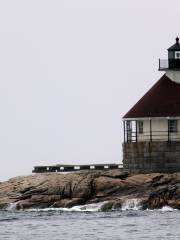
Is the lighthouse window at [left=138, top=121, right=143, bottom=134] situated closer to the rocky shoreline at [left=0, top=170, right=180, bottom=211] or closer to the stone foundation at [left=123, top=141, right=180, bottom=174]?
the stone foundation at [left=123, top=141, right=180, bottom=174]

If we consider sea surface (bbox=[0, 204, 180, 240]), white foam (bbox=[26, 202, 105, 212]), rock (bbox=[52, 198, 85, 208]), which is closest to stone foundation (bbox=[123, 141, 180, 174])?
rock (bbox=[52, 198, 85, 208])

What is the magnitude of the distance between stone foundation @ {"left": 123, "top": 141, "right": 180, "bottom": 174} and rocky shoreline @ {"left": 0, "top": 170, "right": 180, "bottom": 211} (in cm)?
149

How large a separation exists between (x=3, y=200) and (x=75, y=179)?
459cm

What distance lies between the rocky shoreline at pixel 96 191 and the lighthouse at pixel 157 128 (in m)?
1.87

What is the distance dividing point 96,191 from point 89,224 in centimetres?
885

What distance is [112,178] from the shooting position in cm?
8069

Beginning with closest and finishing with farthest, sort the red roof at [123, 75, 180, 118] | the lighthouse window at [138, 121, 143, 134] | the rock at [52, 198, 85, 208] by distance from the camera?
1. the rock at [52, 198, 85, 208]
2. the red roof at [123, 75, 180, 118]
3. the lighthouse window at [138, 121, 143, 134]

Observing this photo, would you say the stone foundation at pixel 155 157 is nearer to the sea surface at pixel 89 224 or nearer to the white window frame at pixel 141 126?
the white window frame at pixel 141 126

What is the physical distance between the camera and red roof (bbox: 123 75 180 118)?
272 ft

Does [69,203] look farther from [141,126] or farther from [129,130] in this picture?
[129,130]

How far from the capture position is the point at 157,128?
83500 mm

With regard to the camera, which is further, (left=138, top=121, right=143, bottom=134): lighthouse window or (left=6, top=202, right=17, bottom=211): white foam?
(left=138, top=121, right=143, bottom=134): lighthouse window

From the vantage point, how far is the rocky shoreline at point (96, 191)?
76812mm

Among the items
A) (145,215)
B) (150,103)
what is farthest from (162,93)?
(145,215)
